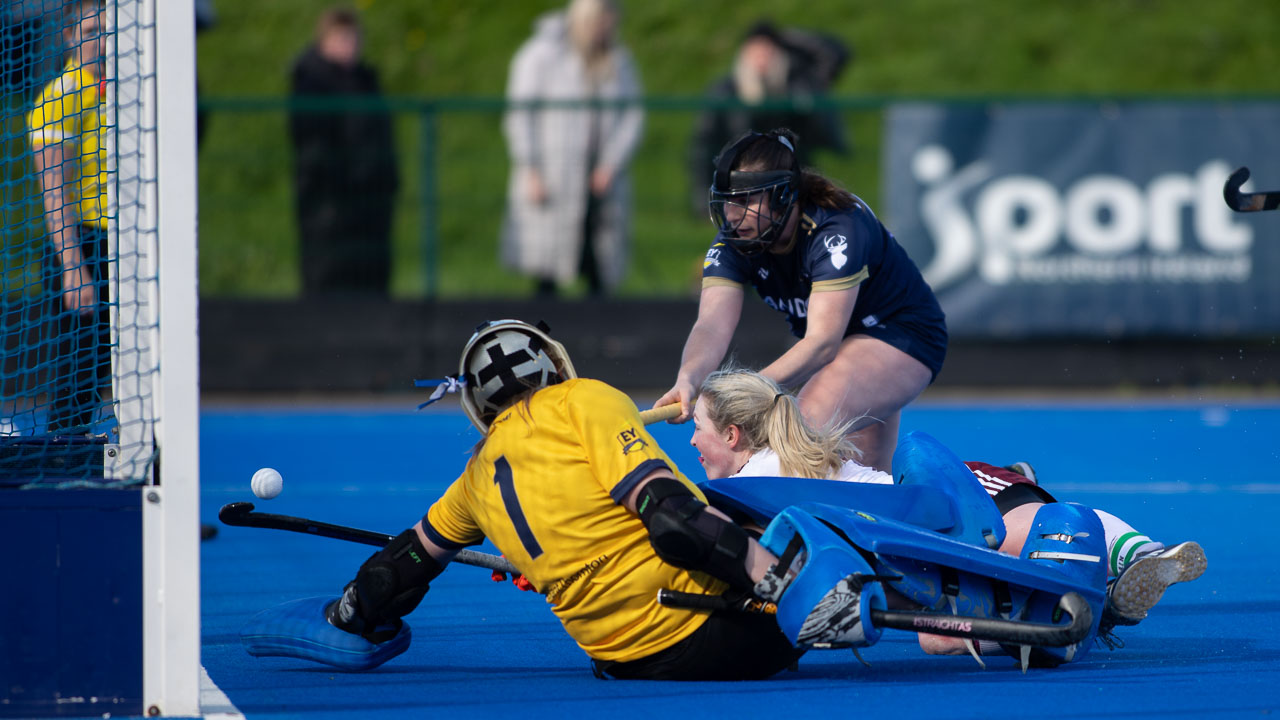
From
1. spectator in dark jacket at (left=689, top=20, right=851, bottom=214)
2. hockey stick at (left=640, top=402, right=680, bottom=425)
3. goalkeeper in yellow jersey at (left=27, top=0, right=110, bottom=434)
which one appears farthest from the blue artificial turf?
spectator in dark jacket at (left=689, top=20, right=851, bottom=214)

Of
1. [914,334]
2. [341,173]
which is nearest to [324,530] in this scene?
[914,334]

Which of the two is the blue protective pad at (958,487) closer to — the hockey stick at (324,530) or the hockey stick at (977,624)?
the hockey stick at (977,624)

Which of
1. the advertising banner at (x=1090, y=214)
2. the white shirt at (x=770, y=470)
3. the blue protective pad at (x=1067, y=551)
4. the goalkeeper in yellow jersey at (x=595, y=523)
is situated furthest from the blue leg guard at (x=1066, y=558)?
the advertising banner at (x=1090, y=214)

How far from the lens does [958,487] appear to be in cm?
418

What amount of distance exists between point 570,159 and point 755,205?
6.86 m

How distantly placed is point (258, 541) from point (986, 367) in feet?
22.1

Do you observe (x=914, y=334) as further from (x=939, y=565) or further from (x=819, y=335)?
(x=939, y=565)

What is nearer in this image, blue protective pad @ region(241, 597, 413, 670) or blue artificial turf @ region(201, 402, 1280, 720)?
blue artificial turf @ region(201, 402, 1280, 720)

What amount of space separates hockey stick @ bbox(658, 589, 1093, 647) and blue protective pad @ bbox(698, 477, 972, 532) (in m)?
0.35

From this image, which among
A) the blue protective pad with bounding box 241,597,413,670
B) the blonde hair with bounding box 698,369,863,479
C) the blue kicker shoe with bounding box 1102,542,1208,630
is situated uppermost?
the blonde hair with bounding box 698,369,863,479

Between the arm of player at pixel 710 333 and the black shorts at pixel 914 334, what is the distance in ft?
1.41

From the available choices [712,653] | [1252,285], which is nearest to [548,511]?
[712,653]

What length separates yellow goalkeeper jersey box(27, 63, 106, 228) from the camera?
14.3ft

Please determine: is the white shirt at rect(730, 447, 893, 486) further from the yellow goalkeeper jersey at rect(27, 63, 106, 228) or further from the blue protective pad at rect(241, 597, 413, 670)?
the yellow goalkeeper jersey at rect(27, 63, 106, 228)
